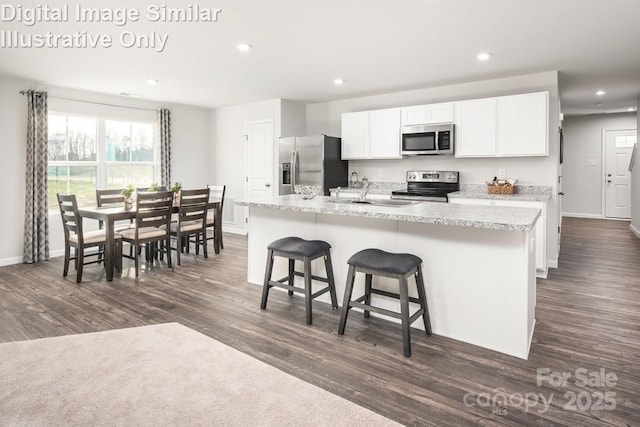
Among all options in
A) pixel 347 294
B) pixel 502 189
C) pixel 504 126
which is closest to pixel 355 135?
pixel 504 126

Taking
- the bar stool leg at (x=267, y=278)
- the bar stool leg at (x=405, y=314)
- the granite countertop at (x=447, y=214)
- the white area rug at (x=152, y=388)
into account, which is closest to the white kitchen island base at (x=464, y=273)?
the granite countertop at (x=447, y=214)

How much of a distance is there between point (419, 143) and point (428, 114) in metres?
0.40

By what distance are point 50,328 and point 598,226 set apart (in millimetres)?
9501

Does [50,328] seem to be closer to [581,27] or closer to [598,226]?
[581,27]

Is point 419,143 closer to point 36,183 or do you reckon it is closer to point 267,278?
point 267,278

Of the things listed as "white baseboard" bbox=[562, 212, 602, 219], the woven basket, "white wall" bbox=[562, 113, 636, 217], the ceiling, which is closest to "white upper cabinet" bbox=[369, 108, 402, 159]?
the ceiling

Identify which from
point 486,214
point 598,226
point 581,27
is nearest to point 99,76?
→ point 486,214

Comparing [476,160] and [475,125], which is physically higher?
[475,125]

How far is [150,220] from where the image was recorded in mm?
4617

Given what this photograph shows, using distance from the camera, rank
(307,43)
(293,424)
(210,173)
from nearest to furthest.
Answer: (293,424) → (307,43) → (210,173)

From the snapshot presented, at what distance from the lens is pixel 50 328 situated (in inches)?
118

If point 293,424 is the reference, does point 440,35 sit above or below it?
above

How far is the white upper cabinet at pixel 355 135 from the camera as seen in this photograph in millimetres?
5953

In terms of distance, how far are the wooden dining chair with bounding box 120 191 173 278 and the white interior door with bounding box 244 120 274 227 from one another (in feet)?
7.83
